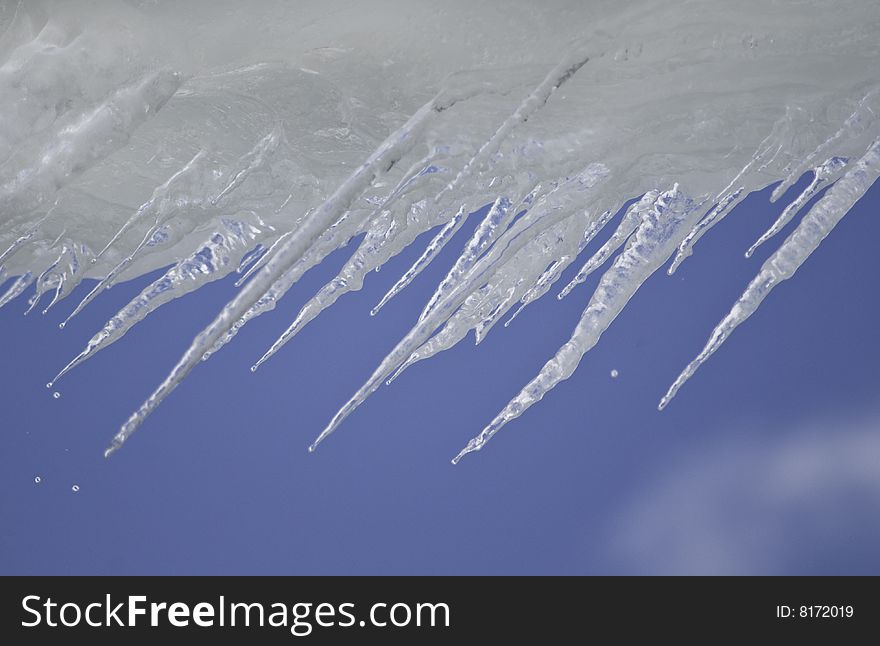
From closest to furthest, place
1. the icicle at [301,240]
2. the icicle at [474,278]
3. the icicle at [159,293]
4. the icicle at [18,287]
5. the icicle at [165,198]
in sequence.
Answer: the icicle at [301,240] < the icicle at [474,278] < the icicle at [165,198] < the icicle at [159,293] < the icicle at [18,287]

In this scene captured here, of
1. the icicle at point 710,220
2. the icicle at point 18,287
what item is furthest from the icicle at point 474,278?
the icicle at point 18,287

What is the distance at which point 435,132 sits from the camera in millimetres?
1049

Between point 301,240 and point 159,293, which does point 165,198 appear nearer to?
point 159,293

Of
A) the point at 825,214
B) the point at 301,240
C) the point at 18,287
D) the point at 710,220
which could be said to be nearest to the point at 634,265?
the point at 710,220

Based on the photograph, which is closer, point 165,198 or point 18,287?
point 165,198

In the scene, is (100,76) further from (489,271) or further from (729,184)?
(729,184)

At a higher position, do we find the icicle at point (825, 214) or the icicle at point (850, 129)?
the icicle at point (850, 129)

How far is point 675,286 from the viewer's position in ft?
8.57

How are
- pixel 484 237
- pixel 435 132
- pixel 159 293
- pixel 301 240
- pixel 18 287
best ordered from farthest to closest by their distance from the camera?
pixel 18 287 < pixel 159 293 < pixel 484 237 < pixel 435 132 < pixel 301 240

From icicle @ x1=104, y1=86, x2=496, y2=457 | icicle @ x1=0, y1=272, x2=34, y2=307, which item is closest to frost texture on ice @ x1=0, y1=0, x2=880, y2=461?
icicle @ x1=104, y1=86, x2=496, y2=457

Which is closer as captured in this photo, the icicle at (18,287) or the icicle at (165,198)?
the icicle at (165,198)

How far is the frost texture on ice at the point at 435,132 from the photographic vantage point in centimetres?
93

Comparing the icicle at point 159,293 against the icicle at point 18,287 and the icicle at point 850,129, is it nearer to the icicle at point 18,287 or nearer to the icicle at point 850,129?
the icicle at point 18,287

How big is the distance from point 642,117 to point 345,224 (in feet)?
1.49
